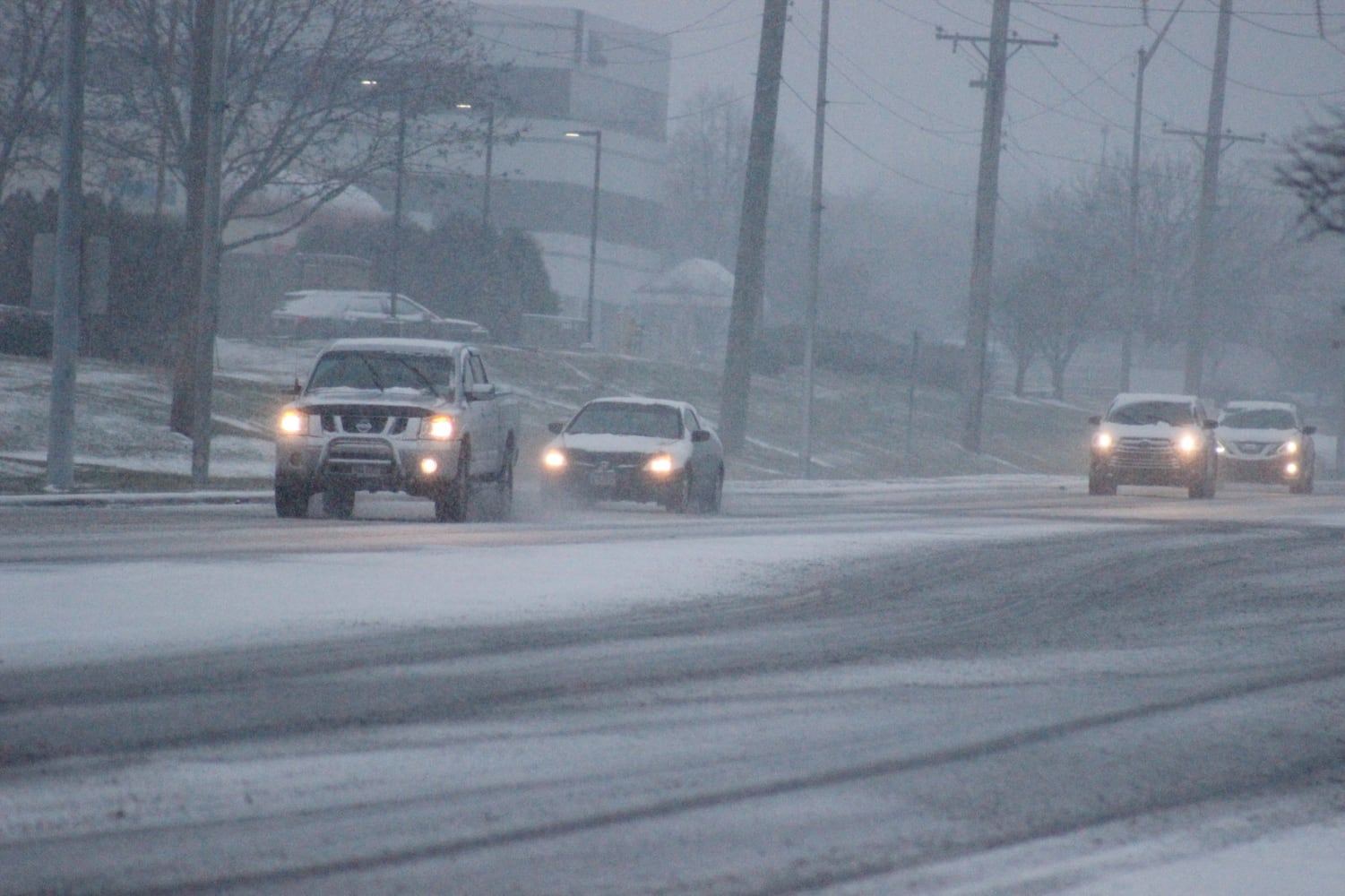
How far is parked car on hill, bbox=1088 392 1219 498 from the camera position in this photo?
117 ft

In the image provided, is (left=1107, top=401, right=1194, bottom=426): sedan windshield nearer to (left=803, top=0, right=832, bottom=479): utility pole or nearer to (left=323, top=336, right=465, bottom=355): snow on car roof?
(left=803, top=0, right=832, bottom=479): utility pole

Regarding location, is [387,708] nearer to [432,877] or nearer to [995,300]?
[432,877]

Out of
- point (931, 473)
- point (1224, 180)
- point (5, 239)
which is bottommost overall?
point (931, 473)

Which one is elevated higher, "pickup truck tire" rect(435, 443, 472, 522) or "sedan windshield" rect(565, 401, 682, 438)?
"sedan windshield" rect(565, 401, 682, 438)

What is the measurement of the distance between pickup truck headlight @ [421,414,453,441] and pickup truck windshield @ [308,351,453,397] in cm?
71

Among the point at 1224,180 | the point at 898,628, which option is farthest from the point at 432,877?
the point at 1224,180

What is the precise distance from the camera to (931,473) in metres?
50.9

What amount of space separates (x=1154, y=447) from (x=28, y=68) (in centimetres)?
2422

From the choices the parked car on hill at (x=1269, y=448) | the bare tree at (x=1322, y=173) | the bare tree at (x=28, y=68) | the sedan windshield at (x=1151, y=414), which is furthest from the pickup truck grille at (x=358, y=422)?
the parked car on hill at (x=1269, y=448)

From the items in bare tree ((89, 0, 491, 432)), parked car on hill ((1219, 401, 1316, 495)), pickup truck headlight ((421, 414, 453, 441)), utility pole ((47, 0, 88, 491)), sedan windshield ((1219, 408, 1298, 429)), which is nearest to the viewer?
pickup truck headlight ((421, 414, 453, 441))

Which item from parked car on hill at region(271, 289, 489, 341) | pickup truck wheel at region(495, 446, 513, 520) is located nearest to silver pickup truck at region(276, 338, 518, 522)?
pickup truck wheel at region(495, 446, 513, 520)

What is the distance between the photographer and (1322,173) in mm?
12086

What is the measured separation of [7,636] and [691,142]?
528 ft

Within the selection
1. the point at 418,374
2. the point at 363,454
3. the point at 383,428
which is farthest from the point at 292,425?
the point at 418,374
